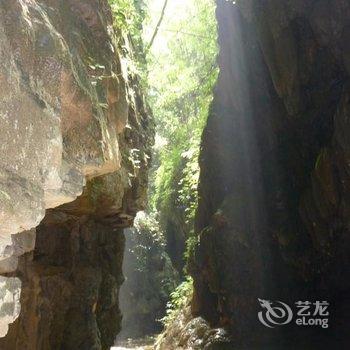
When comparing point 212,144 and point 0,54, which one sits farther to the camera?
point 212,144

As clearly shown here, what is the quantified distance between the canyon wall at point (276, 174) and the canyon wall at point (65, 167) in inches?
123

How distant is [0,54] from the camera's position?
1.96m

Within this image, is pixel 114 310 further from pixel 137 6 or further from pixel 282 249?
pixel 137 6

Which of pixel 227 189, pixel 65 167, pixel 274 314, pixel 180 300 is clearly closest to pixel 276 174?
pixel 227 189

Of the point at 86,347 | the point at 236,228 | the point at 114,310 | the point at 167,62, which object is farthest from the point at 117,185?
the point at 167,62

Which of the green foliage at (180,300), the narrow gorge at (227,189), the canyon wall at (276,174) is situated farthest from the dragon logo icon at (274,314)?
the green foliage at (180,300)

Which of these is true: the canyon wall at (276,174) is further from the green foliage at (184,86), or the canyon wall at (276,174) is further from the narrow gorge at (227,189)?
the green foliage at (184,86)

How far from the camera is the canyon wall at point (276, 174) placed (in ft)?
Result: 34.4

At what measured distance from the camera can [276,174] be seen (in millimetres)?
12734

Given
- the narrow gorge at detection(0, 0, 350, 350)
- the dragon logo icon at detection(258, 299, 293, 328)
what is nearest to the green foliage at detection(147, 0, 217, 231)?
the narrow gorge at detection(0, 0, 350, 350)

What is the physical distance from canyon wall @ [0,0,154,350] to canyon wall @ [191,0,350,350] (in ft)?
10.2

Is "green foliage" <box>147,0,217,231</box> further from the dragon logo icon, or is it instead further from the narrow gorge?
the dragon logo icon

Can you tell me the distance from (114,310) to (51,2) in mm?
8444

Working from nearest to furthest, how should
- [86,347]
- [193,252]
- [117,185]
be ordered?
[117,185]
[86,347]
[193,252]
